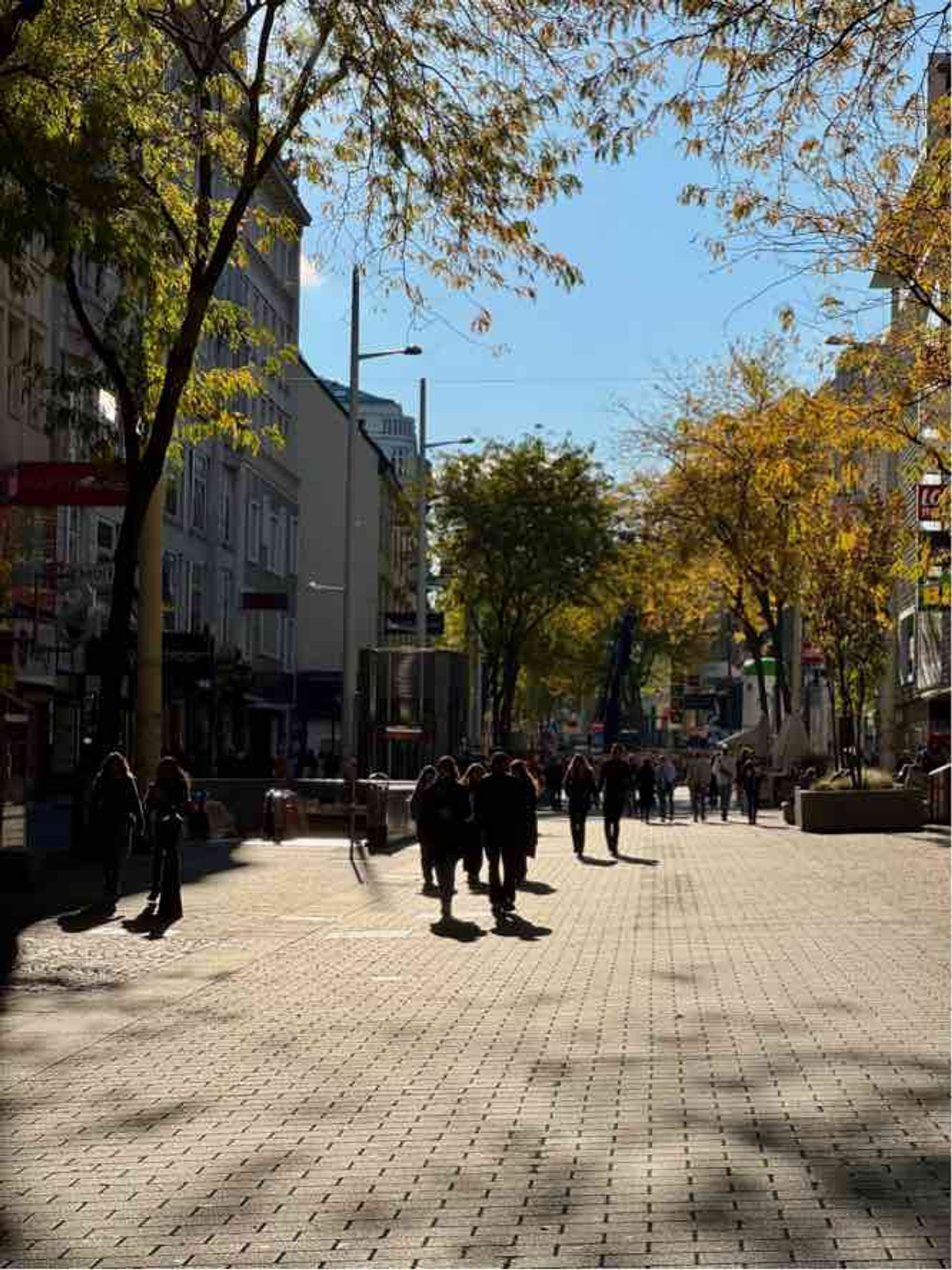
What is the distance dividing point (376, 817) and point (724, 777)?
20.7 m

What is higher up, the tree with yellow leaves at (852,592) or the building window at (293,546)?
the building window at (293,546)

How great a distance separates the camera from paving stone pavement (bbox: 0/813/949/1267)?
686 cm

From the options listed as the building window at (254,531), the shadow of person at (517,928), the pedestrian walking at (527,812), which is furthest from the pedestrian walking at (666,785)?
the shadow of person at (517,928)

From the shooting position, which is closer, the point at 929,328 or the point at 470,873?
the point at 470,873

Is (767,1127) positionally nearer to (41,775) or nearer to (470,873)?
(470,873)

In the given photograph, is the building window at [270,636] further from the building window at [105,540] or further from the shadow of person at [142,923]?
the shadow of person at [142,923]

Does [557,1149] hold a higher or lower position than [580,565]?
lower

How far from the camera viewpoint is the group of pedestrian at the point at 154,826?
19219 millimetres

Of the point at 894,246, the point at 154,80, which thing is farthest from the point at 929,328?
the point at 154,80

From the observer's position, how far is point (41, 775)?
4481 centimetres

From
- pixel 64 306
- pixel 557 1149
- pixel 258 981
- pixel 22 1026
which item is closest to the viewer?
pixel 557 1149

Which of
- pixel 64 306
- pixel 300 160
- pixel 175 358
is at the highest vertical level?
pixel 64 306

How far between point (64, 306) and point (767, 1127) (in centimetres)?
3842

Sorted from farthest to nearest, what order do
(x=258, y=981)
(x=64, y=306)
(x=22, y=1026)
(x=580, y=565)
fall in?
(x=580, y=565) → (x=64, y=306) → (x=258, y=981) → (x=22, y=1026)
